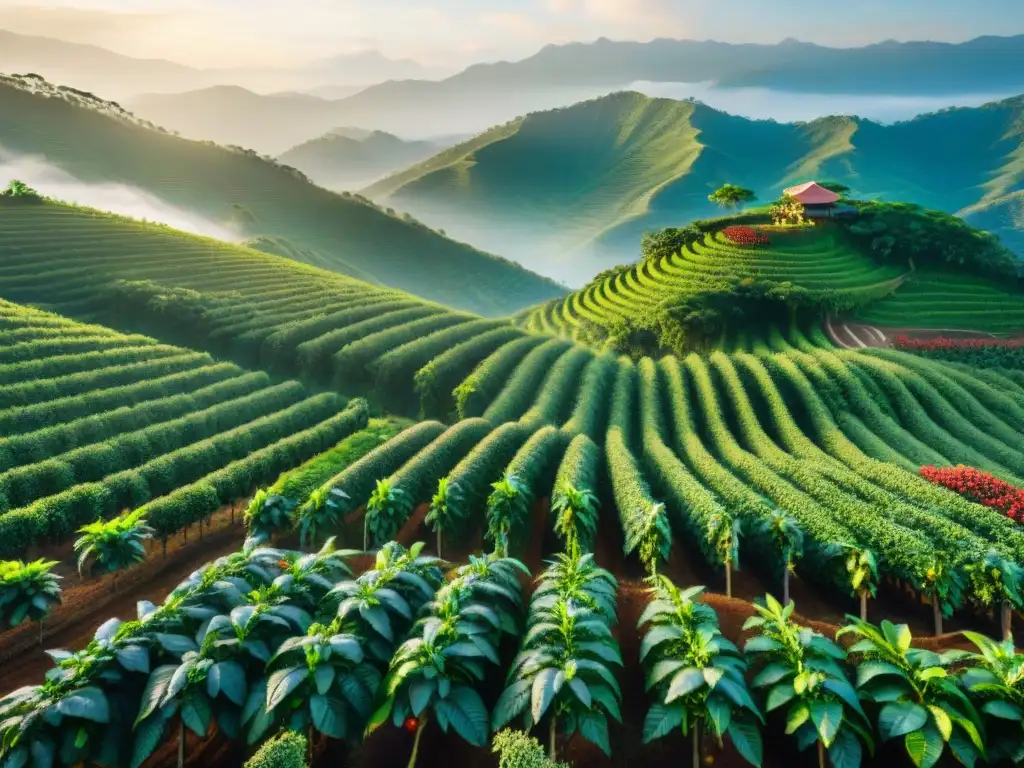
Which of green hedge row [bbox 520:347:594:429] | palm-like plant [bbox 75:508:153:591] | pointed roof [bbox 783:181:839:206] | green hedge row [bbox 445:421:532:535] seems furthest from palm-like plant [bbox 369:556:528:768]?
pointed roof [bbox 783:181:839:206]

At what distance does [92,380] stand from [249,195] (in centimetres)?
13648

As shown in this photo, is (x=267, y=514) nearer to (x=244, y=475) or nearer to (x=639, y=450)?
(x=244, y=475)

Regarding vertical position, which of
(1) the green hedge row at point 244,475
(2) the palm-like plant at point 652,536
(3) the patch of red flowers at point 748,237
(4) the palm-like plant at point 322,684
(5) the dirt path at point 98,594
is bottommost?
(5) the dirt path at point 98,594

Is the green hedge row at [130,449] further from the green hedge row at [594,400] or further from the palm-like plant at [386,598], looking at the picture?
the palm-like plant at [386,598]

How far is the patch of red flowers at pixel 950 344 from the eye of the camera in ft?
145

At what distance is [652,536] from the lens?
1697cm

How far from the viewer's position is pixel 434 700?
29.5ft

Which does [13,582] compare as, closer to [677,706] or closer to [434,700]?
[434,700]

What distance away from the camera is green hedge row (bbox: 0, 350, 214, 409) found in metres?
25.0

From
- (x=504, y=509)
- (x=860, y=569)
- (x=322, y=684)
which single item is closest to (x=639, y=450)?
(x=504, y=509)

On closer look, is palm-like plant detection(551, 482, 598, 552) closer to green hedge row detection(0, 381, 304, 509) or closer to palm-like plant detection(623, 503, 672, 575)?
palm-like plant detection(623, 503, 672, 575)

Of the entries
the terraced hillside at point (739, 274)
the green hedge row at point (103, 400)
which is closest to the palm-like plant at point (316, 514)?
the green hedge row at point (103, 400)

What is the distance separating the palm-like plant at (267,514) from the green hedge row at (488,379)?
13.9 meters

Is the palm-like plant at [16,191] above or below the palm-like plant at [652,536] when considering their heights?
above
